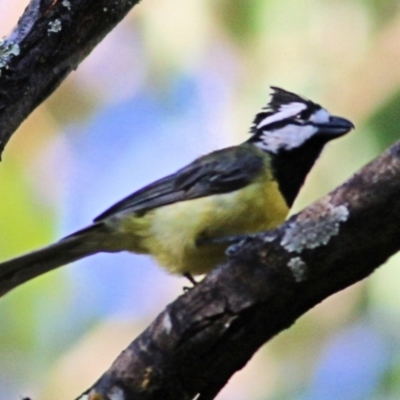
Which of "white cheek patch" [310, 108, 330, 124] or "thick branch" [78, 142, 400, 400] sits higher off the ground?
"white cheek patch" [310, 108, 330, 124]

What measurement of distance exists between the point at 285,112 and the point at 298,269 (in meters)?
1.89

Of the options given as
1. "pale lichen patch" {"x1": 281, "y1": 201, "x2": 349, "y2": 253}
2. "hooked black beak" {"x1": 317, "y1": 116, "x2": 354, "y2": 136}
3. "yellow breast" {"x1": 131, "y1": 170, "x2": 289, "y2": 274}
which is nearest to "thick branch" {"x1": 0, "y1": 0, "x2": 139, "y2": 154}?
"yellow breast" {"x1": 131, "y1": 170, "x2": 289, "y2": 274}

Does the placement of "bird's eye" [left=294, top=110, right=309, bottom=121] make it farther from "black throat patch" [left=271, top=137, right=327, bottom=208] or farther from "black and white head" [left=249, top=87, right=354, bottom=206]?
"black throat patch" [left=271, top=137, right=327, bottom=208]

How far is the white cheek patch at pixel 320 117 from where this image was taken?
3.59 metres

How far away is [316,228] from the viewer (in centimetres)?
198

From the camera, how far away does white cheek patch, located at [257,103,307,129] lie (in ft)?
12.2

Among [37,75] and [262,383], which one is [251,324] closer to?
[37,75]

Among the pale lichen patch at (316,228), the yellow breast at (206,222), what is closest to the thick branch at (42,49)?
the yellow breast at (206,222)

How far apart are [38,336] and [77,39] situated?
2390 millimetres

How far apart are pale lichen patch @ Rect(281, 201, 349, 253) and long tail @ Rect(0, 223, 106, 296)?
4.66ft

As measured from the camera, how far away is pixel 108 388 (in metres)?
A: 2.12

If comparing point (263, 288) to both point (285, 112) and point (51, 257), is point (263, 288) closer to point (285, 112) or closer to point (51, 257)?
point (51, 257)

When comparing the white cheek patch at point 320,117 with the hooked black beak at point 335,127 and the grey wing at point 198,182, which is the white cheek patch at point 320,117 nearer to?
the hooked black beak at point 335,127

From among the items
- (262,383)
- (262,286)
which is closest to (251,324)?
(262,286)
